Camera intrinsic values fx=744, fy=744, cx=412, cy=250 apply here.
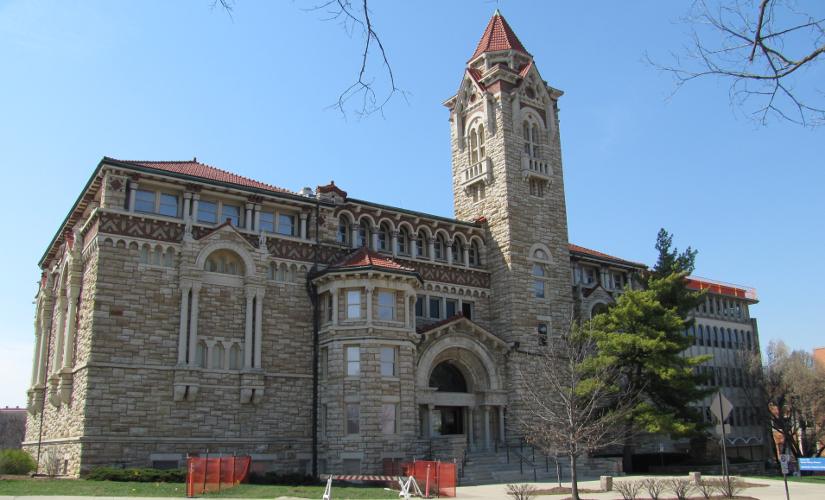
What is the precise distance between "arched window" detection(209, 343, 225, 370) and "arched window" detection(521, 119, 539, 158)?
66.2 feet

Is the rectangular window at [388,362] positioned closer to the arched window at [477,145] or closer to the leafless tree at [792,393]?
the arched window at [477,145]

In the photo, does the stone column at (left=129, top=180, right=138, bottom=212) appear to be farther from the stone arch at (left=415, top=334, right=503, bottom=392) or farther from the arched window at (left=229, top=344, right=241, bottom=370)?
the stone arch at (left=415, top=334, right=503, bottom=392)

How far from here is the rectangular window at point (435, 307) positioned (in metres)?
37.6

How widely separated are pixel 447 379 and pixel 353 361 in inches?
277

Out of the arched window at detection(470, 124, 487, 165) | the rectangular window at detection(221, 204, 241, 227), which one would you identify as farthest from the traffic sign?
the arched window at detection(470, 124, 487, 165)

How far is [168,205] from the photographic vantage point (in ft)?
103

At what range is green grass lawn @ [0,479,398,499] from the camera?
20469 millimetres

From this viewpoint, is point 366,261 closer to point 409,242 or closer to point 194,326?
point 409,242

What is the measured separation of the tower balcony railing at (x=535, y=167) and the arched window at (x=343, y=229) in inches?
414

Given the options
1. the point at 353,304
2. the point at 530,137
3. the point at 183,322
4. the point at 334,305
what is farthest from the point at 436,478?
the point at 530,137

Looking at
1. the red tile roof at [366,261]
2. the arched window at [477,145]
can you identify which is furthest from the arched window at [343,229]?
the arched window at [477,145]

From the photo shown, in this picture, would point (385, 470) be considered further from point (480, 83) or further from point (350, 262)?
point (480, 83)

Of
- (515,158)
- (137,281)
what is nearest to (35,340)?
(137,281)

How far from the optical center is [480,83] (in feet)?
139
